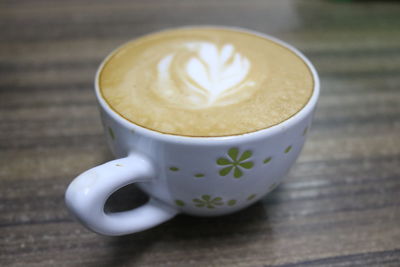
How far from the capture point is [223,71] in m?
0.42

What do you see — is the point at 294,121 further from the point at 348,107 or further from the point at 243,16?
the point at 243,16

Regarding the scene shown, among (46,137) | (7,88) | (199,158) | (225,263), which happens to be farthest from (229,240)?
(7,88)

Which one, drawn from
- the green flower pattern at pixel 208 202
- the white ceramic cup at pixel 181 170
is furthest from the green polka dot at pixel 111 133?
the green flower pattern at pixel 208 202

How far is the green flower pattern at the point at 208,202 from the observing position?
36cm

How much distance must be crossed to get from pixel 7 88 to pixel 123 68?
1.11 feet

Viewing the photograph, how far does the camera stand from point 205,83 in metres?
0.40

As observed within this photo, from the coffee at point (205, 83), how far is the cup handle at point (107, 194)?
42mm

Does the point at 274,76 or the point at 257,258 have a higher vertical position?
the point at 274,76

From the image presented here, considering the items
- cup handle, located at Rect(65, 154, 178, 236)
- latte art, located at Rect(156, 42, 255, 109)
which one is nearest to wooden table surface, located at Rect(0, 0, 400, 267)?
cup handle, located at Rect(65, 154, 178, 236)

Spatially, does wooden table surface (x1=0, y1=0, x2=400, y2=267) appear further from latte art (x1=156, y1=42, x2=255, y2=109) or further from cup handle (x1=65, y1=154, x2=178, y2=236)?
latte art (x1=156, y1=42, x2=255, y2=109)

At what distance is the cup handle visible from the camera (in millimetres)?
300

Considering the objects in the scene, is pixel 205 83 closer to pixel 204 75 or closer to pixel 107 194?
pixel 204 75

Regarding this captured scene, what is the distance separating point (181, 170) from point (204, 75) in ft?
0.44

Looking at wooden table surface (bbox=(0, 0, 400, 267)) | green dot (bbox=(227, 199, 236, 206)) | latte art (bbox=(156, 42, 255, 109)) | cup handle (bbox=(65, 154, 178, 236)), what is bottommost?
wooden table surface (bbox=(0, 0, 400, 267))
